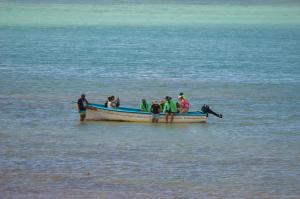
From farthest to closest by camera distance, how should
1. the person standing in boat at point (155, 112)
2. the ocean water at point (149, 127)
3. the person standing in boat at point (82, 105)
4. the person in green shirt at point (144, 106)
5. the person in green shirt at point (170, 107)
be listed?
1. the person in green shirt at point (144, 106)
2. the person standing in boat at point (82, 105)
3. the person standing in boat at point (155, 112)
4. the person in green shirt at point (170, 107)
5. the ocean water at point (149, 127)

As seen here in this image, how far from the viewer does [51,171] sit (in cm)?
3769

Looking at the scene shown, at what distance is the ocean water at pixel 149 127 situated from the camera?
3625cm

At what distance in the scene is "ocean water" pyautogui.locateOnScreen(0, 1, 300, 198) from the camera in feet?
119

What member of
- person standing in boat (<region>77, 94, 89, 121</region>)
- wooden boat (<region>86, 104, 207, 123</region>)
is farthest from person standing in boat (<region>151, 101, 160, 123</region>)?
person standing in boat (<region>77, 94, 89, 121</region>)

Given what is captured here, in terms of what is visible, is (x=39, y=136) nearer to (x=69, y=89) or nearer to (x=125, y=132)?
(x=125, y=132)

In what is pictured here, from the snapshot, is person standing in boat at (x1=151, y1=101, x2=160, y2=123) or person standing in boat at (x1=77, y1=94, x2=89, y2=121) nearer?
person standing in boat at (x1=151, y1=101, x2=160, y2=123)

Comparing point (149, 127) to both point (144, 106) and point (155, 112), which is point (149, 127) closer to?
point (155, 112)

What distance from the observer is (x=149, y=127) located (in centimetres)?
4669

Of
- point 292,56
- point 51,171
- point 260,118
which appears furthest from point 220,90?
point 292,56

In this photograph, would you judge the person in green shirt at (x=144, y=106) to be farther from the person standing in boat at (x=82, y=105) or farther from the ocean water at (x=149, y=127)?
the person standing in boat at (x=82, y=105)

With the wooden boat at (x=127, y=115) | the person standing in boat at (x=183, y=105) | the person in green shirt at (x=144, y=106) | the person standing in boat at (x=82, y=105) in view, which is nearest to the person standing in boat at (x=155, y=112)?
the wooden boat at (x=127, y=115)

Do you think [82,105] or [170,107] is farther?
[82,105]

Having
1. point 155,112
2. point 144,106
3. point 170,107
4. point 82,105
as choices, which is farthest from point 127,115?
point 82,105

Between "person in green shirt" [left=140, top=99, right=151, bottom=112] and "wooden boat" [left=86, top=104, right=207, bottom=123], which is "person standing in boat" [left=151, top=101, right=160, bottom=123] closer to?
"wooden boat" [left=86, top=104, right=207, bottom=123]
